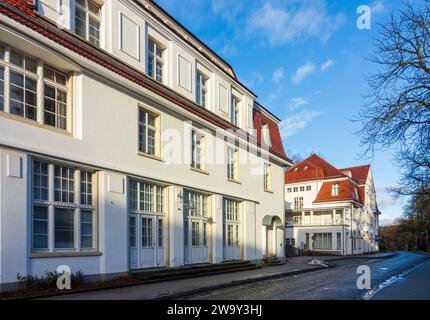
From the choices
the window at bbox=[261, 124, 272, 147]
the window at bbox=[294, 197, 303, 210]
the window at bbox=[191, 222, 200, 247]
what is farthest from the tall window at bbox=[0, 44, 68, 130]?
the window at bbox=[294, 197, 303, 210]

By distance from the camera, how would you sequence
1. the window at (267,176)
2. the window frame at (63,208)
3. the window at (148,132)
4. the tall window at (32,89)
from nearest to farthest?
the tall window at (32,89), the window frame at (63,208), the window at (148,132), the window at (267,176)

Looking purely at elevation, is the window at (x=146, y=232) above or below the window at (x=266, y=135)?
below

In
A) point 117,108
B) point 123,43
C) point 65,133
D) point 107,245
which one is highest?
point 123,43

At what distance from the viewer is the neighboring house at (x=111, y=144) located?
35.6 ft

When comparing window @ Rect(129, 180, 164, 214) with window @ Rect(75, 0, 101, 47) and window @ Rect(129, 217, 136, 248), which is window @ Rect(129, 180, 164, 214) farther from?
window @ Rect(75, 0, 101, 47)

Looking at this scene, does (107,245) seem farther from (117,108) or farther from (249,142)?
(249,142)

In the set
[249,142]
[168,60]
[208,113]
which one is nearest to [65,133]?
[168,60]

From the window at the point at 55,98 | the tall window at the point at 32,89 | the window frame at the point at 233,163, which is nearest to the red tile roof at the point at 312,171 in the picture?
the window frame at the point at 233,163

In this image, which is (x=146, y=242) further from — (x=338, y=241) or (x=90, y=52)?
(x=338, y=241)

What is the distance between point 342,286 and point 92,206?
867cm

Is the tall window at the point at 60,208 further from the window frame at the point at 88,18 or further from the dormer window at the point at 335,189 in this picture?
the dormer window at the point at 335,189

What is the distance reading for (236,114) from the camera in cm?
2455

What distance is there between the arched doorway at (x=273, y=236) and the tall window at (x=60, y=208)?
14918mm

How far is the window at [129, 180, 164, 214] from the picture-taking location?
1512cm
